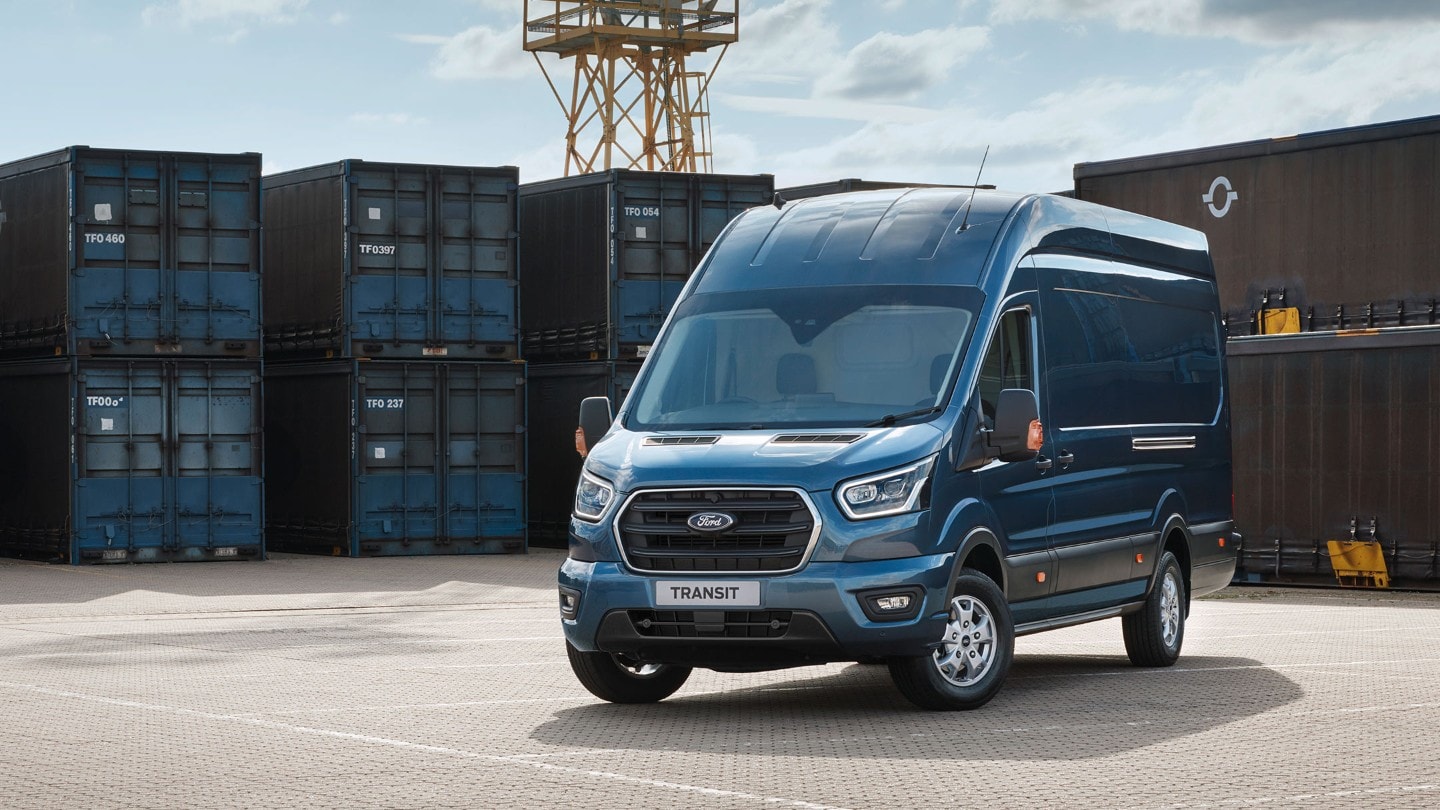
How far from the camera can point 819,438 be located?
388 inches

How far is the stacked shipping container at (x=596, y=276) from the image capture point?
87.7 feet

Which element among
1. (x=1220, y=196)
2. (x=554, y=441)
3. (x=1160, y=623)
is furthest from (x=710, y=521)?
(x=554, y=441)

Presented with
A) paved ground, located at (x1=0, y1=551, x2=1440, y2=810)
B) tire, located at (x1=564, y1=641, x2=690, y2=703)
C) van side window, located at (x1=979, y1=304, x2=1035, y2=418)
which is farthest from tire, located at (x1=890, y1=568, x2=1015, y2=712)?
tire, located at (x1=564, y1=641, x2=690, y2=703)

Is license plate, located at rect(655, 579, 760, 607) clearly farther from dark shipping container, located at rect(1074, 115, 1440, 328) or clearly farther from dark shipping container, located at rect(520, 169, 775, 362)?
dark shipping container, located at rect(520, 169, 775, 362)

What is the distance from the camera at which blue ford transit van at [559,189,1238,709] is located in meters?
9.61

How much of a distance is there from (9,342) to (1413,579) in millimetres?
17349

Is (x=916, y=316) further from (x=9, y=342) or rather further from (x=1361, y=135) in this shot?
(x=9, y=342)

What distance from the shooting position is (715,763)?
8.44m

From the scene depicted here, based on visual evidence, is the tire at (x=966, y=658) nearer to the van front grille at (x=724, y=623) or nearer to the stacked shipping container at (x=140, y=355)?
the van front grille at (x=724, y=623)

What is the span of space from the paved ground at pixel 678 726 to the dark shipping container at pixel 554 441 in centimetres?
1097

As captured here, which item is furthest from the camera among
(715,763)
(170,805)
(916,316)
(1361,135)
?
(1361,135)

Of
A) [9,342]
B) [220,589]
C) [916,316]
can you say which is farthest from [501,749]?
[9,342]

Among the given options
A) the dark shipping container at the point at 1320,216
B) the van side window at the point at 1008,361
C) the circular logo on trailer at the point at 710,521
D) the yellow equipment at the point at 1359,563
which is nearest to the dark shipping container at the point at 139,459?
the dark shipping container at the point at 1320,216

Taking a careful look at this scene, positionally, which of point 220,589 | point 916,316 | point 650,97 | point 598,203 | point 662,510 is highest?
point 650,97
